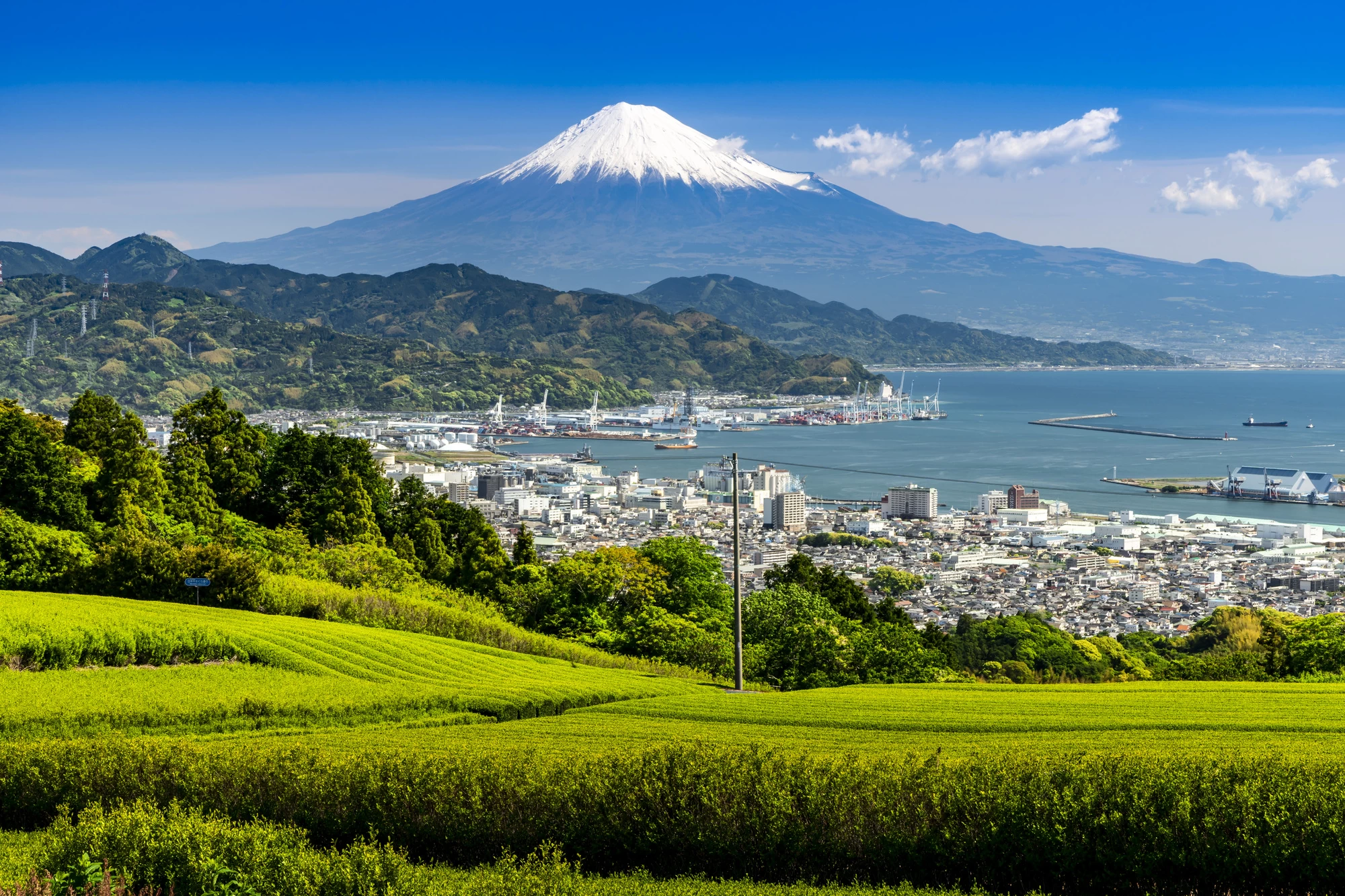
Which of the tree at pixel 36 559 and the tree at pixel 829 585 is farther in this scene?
the tree at pixel 829 585

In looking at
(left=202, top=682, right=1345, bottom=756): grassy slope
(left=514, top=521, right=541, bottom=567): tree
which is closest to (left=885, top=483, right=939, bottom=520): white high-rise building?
(left=514, top=521, right=541, bottom=567): tree

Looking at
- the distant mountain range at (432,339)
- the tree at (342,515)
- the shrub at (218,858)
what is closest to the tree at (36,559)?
the tree at (342,515)

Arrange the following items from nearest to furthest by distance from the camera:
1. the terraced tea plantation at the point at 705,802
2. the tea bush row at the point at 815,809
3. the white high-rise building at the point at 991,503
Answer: the terraced tea plantation at the point at 705,802, the tea bush row at the point at 815,809, the white high-rise building at the point at 991,503

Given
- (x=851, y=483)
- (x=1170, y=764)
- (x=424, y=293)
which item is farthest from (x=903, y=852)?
(x=424, y=293)

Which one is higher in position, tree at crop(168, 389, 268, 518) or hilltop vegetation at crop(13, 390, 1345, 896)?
tree at crop(168, 389, 268, 518)

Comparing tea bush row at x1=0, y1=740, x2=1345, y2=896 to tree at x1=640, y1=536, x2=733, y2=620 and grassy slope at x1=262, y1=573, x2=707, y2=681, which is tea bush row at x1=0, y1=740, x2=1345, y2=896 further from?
tree at x1=640, y1=536, x2=733, y2=620

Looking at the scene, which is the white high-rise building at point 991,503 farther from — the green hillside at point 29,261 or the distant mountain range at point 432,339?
the green hillside at point 29,261
